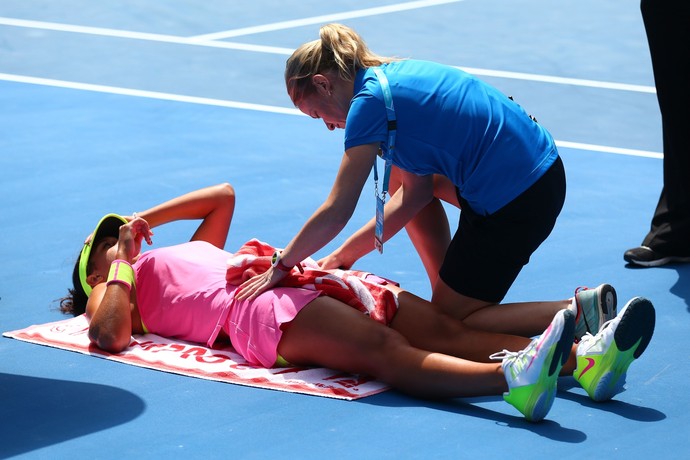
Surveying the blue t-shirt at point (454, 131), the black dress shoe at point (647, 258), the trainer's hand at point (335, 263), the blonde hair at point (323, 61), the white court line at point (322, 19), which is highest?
the blonde hair at point (323, 61)

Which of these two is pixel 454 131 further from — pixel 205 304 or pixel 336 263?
pixel 205 304

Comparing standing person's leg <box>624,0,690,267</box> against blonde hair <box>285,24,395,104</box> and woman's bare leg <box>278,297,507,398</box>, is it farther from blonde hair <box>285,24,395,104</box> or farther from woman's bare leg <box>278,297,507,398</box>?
blonde hair <box>285,24,395,104</box>

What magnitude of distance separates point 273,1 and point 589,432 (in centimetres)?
981

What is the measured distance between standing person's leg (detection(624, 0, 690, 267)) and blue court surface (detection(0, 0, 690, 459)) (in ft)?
0.49

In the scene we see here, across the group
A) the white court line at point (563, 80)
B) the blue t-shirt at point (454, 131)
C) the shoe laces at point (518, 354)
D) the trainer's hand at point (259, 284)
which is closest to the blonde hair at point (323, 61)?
the blue t-shirt at point (454, 131)

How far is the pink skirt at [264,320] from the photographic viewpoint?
4.77 metres

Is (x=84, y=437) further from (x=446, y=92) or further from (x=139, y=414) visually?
(x=446, y=92)

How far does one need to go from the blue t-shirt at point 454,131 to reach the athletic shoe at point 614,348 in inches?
28.0

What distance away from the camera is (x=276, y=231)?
6719 millimetres

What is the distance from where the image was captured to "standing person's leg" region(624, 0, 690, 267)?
6316 mm

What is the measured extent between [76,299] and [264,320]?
1128 mm

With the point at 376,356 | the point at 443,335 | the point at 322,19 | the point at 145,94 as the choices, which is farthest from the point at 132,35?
the point at 376,356

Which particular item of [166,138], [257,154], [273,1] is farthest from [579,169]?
[273,1]

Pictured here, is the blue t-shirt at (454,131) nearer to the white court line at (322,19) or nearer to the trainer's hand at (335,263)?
the trainer's hand at (335,263)
